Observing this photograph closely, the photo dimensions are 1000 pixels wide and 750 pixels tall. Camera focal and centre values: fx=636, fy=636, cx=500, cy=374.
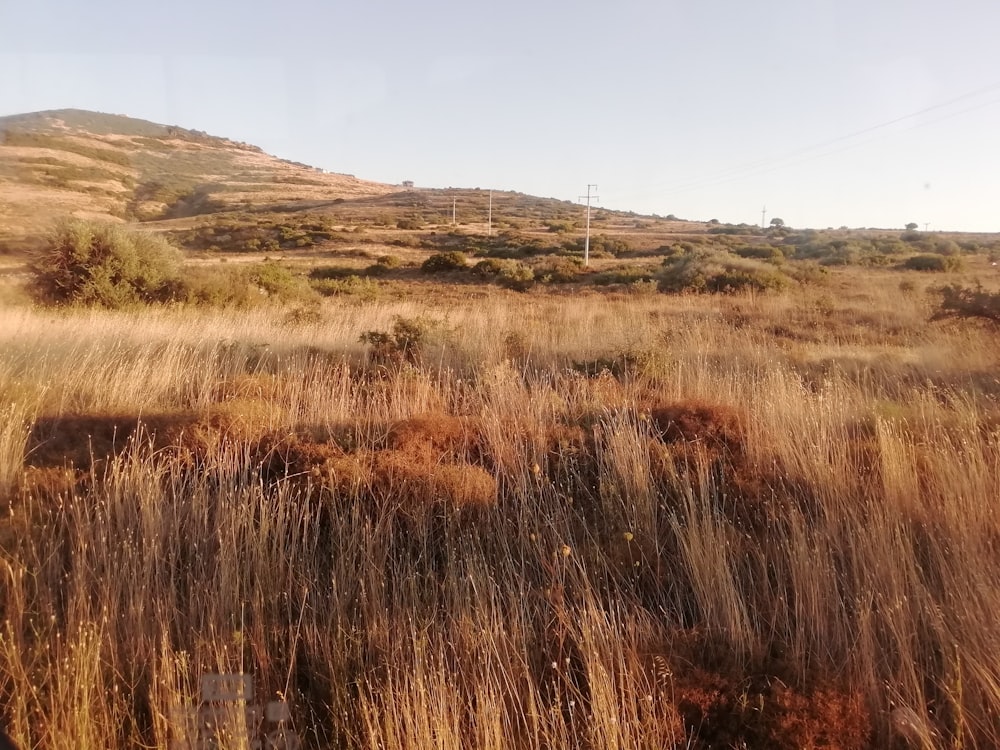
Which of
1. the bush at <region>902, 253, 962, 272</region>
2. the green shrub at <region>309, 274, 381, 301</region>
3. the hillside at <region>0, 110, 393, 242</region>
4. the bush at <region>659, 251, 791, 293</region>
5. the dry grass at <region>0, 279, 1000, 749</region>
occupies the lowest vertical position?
the green shrub at <region>309, 274, 381, 301</region>

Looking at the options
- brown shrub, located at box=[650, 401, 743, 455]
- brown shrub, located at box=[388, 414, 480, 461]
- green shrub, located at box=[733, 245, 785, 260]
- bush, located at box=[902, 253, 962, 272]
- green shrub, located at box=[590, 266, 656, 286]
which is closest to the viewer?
brown shrub, located at box=[388, 414, 480, 461]

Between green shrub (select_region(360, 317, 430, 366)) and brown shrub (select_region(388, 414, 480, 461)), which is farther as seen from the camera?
green shrub (select_region(360, 317, 430, 366))

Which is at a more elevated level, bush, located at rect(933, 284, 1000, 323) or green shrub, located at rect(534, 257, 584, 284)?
bush, located at rect(933, 284, 1000, 323)

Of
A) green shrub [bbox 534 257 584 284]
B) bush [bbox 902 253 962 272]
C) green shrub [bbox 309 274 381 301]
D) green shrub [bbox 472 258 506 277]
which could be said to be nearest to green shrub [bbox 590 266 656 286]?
green shrub [bbox 534 257 584 284]

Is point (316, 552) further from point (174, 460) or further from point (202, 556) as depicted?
point (174, 460)

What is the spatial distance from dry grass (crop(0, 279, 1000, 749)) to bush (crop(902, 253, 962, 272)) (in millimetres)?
31296

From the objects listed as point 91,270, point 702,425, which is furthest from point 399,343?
point 91,270

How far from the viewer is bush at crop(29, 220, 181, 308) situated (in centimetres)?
1465

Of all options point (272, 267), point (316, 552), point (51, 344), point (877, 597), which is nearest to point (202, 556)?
point (316, 552)

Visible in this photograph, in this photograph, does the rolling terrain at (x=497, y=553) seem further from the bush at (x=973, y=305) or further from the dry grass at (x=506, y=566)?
the bush at (x=973, y=305)

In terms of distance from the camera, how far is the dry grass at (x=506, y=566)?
227cm

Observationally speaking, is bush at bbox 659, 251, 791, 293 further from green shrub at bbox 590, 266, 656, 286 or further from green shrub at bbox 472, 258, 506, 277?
green shrub at bbox 472, 258, 506, 277

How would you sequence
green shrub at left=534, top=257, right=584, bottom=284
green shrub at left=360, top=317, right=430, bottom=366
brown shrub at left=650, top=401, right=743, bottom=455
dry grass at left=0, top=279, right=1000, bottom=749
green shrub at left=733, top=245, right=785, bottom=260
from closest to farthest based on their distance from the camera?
dry grass at left=0, top=279, right=1000, bottom=749, brown shrub at left=650, top=401, right=743, bottom=455, green shrub at left=360, top=317, right=430, bottom=366, green shrub at left=534, top=257, right=584, bottom=284, green shrub at left=733, top=245, right=785, bottom=260

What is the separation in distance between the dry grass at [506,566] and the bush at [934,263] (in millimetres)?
31296
